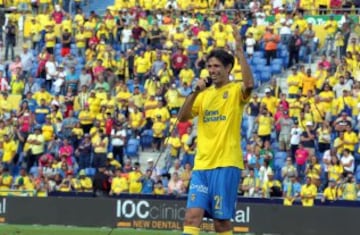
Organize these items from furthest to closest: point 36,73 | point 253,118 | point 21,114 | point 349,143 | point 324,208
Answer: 1. point 36,73
2. point 21,114
3. point 253,118
4. point 349,143
5. point 324,208

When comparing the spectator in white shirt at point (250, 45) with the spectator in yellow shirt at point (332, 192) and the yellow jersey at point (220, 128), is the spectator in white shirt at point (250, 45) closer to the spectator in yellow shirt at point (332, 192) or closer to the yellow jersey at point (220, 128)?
Answer: the spectator in yellow shirt at point (332, 192)

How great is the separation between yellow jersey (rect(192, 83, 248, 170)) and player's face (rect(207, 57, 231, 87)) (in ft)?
0.31

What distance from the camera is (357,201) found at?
2394 cm

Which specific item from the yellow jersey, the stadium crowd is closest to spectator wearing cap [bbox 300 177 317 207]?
the stadium crowd

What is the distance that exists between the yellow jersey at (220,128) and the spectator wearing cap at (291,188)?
13.2 m

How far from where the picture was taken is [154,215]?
2486cm

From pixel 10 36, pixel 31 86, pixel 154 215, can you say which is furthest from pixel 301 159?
pixel 10 36

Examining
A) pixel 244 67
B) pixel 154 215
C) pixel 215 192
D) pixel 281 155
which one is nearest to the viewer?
pixel 244 67

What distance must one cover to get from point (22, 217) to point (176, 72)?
24.9 ft

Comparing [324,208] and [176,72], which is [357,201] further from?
[176,72]

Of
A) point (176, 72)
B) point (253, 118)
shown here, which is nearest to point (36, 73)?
point (176, 72)

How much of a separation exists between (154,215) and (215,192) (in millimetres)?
13256

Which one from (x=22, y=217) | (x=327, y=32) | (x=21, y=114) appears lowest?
→ (x=22, y=217)

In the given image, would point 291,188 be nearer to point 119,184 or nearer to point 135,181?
point 135,181
